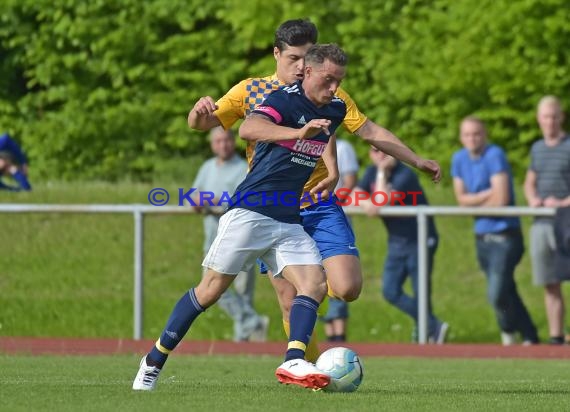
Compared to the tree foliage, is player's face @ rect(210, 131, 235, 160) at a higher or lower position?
lower

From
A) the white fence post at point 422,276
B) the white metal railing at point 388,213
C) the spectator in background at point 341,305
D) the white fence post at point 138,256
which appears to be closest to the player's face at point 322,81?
the spectator in background at point 341,305

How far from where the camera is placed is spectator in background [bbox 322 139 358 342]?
14062mm

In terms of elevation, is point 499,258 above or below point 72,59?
below

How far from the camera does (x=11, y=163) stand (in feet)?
56.5

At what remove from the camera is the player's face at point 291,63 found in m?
9.02

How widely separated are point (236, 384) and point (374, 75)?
15.5 meters

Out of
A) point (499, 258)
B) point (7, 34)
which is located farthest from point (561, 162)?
point (7, 34)

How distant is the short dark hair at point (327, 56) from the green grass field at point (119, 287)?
663 cm

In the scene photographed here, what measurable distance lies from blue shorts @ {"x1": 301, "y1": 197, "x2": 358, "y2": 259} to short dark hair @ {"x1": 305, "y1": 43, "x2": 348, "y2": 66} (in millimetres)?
1241

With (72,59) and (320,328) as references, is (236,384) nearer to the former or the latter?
(320,328)

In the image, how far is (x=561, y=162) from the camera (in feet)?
44.0

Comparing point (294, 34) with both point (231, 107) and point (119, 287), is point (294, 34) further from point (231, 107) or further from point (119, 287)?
point (119, 287)

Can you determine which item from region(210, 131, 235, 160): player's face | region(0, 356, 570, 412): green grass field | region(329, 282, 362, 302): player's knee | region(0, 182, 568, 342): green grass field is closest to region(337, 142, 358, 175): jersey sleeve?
region(210, 131, 235, 160): player's face

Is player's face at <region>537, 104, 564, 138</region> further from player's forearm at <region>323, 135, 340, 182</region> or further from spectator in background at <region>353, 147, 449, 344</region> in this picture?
player's forearm at <region>323, 135, 340, 182</region>
